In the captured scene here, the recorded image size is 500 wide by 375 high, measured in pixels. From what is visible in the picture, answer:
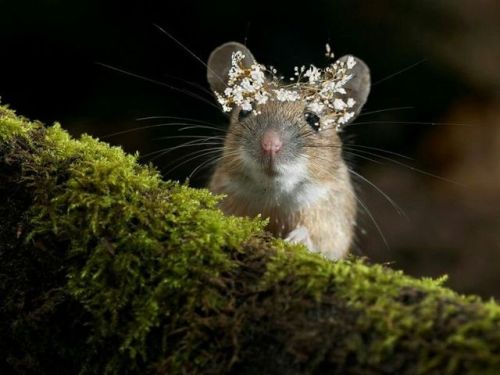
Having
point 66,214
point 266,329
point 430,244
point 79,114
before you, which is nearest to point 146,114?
point 79,114

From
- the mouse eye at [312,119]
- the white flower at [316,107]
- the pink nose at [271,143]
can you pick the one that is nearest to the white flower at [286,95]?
the white flower at [316,107]

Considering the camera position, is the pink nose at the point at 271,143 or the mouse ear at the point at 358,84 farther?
the mouse ear at the point at 358,84

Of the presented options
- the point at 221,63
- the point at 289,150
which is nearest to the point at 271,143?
the point at 289,150

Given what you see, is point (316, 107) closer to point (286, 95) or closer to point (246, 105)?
point (286, 95)

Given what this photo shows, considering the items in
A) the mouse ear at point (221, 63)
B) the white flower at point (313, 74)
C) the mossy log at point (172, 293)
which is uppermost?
the mouse ear at point (221, 63)

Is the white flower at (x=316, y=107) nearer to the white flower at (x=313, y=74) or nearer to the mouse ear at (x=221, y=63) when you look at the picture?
the white flower at (x=313, y=74)

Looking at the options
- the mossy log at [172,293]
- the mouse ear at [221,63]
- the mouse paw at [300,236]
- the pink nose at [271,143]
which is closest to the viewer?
the mossy log at [172,293]

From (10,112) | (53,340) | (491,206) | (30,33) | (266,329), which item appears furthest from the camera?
(491,206)

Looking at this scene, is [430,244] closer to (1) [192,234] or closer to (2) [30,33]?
(2) [30,33]
